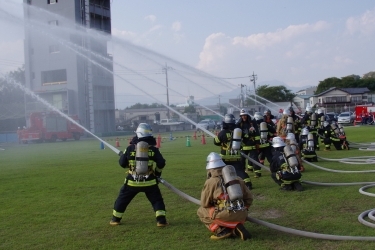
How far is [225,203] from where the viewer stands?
6.88 meters

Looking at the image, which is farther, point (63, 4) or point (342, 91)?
point (342, 91)

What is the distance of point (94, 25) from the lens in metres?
45.2

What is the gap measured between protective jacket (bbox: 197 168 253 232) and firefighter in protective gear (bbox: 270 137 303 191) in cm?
380

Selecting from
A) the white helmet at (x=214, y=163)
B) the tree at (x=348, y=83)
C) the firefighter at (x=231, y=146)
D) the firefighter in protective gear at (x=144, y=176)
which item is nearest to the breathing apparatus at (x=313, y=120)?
the firefighter at (x=231, y=146)

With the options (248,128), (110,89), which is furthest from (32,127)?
(248,128)

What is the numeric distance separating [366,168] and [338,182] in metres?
2.82

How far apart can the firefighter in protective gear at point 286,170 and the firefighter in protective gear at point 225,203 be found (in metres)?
3.80

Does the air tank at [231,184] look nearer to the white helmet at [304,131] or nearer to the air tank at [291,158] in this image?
the air tank at [291,158]

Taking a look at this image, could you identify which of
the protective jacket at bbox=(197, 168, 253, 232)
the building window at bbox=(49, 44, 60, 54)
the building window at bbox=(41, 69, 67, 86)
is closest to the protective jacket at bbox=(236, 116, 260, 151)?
the protective jacket at bbox=(197, 168, 253, 232)

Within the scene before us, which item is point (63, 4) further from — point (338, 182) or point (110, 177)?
point (338, 182)

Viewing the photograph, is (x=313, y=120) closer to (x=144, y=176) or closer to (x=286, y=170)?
(x=286, y=170)

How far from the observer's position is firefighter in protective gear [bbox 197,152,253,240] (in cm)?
677

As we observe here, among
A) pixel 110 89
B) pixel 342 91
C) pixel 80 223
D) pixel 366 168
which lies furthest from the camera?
pixel 342 91

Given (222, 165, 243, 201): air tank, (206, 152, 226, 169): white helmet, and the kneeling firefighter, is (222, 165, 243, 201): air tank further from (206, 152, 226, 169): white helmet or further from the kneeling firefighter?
the kneeling firefighter
